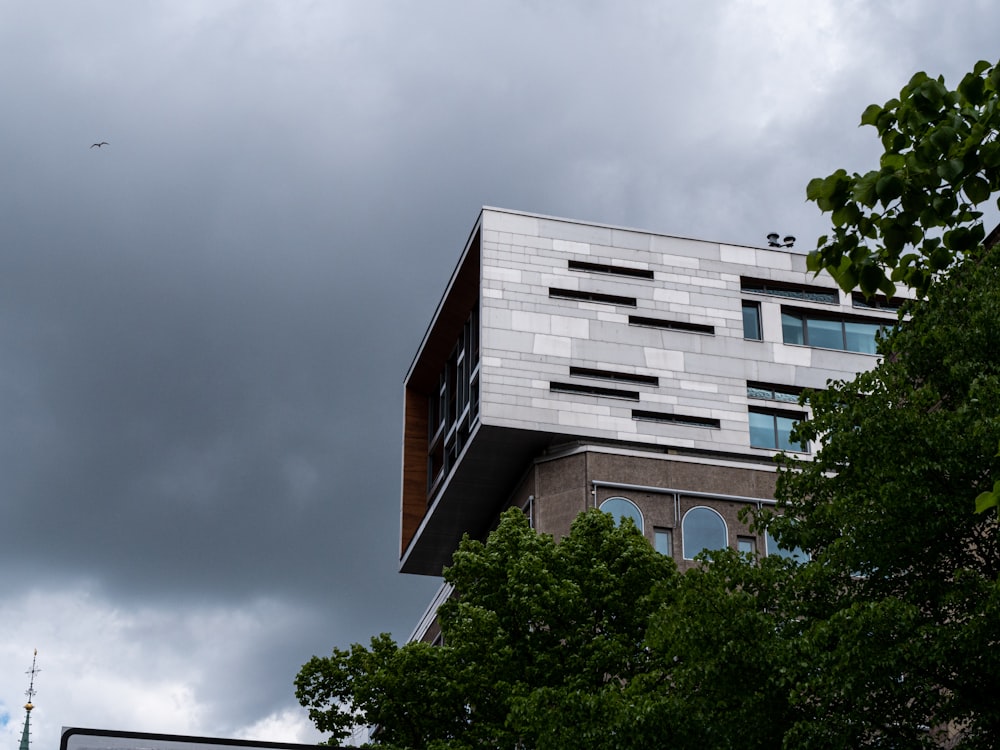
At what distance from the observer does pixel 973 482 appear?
76.3 feet

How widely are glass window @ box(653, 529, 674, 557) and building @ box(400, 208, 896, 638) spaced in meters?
0.06

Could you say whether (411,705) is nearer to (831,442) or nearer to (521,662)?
(521,662)

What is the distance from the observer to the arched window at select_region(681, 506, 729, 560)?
180 ft

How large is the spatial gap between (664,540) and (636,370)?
7.46 m

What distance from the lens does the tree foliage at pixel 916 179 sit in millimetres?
10703

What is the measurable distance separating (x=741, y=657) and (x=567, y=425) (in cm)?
3332

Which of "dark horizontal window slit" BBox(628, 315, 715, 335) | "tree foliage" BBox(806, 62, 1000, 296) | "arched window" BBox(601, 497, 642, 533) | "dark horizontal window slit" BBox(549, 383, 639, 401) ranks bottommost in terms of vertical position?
"tree foliage" BBox(806, 62, 1000, 296)

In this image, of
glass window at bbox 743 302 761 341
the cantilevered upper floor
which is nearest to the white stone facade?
the cantilevered upper floor

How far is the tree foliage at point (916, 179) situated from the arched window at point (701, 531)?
44.0 meters

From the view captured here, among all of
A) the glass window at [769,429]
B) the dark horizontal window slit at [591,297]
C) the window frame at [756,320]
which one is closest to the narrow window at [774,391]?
the glass window at [769,429]

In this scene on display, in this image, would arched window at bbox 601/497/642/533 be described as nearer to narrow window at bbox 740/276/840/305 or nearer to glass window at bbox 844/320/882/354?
narrow window at bbox 740/276/840/305

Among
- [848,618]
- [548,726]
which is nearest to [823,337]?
[548,726]

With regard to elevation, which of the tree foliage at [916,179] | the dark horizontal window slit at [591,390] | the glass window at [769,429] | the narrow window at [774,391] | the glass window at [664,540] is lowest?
the tree foliage at [916,179]

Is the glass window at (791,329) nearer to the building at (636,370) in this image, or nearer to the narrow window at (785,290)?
the building at (636,370)
